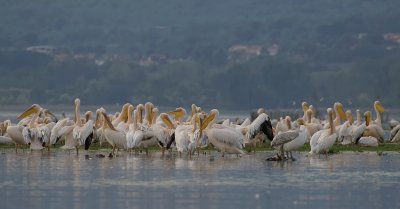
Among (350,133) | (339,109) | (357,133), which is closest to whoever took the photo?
(357,133)

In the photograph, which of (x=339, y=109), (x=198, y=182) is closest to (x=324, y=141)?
(x=198, y=182)

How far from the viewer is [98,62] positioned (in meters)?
107

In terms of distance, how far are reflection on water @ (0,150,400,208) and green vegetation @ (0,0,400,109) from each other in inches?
1959

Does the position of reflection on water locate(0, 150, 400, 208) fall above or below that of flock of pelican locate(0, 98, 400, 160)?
below

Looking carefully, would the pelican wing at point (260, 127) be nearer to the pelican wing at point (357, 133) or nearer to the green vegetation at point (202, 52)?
the pelican wing at point (357, 133)

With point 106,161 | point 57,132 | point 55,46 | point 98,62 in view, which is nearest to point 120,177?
point 106,161

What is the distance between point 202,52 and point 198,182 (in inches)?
3572

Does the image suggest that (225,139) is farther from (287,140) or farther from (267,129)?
(267,129)

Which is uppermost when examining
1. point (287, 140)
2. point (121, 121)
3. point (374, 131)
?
point (121, 121)

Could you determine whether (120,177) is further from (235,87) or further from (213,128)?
(235,87)

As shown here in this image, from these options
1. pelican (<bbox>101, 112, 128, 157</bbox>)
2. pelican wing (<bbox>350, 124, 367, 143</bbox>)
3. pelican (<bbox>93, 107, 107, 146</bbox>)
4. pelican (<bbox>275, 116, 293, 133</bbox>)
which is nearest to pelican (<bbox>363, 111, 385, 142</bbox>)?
pelican wing (<bbox>350, 124, 367, 143</bbox>)

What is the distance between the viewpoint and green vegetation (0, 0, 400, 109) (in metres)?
85.8

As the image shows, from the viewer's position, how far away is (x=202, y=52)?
10700 cm

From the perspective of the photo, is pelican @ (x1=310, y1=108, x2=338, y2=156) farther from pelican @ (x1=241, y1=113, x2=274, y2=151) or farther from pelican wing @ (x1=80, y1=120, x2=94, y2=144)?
pelican wing @ (x1=80, y1=120, x2=94, y2=144)
